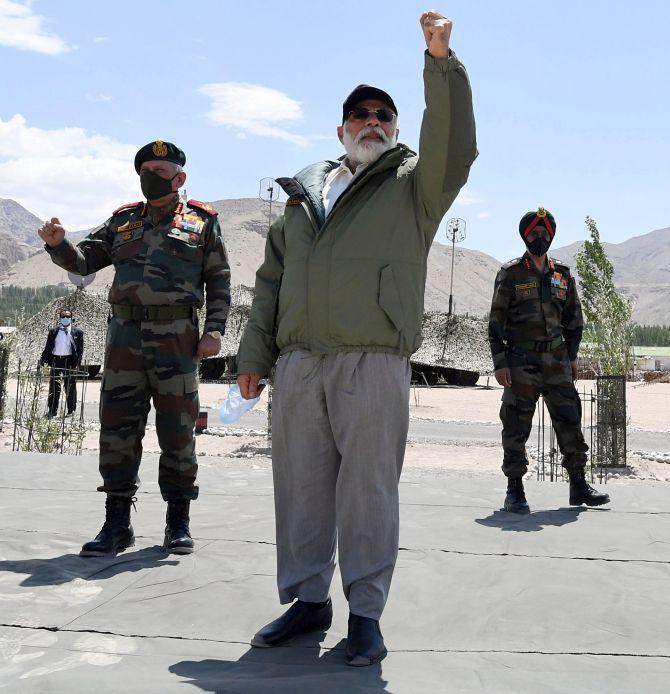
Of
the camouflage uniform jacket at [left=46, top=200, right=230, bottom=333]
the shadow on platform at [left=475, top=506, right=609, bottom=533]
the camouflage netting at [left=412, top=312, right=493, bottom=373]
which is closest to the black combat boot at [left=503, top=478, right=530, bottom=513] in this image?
the shadow on platform at [left=475, top=506, right=609, bottom=533]

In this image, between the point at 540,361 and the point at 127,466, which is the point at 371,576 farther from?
the point at 540,361

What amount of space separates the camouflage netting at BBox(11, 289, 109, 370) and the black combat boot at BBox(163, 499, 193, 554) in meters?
23.8

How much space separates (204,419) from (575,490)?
8927mm

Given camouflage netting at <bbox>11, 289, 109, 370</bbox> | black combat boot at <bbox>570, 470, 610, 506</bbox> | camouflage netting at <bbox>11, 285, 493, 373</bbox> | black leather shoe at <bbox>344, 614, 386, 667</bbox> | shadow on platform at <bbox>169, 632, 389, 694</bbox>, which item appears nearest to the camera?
shadow on platform at <bbox>169, 632, 389, 694</bbox>

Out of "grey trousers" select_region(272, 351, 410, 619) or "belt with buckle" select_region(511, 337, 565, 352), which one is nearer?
"grey trousers" select_region(272, 351, 410, 619)

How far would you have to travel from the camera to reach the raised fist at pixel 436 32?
2561mm

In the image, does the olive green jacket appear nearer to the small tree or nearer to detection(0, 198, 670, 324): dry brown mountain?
the small tree

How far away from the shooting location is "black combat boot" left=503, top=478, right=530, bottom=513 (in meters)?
4.90

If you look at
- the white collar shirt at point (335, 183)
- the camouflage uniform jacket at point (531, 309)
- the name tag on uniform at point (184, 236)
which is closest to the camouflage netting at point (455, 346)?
the camouflage uniform jacket at point (531, 309)

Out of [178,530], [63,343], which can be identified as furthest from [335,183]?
[63,343]

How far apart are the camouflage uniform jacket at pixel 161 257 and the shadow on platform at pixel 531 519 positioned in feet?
5.76

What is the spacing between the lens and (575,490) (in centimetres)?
511

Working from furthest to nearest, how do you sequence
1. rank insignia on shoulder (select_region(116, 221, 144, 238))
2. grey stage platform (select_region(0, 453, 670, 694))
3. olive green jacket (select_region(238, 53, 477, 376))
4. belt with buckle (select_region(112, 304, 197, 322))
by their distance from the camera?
rank insignia on shoulder (select_region(116, 221, 144, 238))
belt with buckle (select_region(112, 304, 197, 322))
olive green jacket (select_region(238, 53, 477, 376))
grey stage platform (select_region(0, 453, 670, 694))

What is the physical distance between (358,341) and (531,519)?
7.95 feet
